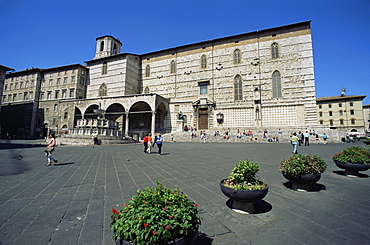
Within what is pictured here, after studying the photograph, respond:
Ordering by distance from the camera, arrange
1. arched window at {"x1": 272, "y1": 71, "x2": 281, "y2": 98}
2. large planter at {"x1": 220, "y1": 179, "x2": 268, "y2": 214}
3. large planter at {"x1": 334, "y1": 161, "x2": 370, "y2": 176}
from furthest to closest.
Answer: arched window at {"x1": 272, "y1": 71, "x2": 281, "y2": 98} → large planter at {"x1": 334, "y1": 161, "x2": 370, "y2": 176} → large planter at {"x1": 220, "y1": 179, "x2": 268, "y2": 214}

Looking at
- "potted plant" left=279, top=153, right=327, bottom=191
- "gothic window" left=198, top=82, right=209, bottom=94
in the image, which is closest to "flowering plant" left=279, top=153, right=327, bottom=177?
"potted plant" left=279, top=153, right=327, bottom=191

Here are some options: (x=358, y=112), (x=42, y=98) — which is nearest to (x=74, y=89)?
(x=42, y=98)

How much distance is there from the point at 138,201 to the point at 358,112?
201 ft

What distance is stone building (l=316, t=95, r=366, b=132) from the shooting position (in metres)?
44.7

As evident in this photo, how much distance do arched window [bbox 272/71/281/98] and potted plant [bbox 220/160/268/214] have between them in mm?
26339

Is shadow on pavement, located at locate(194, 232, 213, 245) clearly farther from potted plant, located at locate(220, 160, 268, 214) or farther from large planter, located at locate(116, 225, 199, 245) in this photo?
potted plant, located at locate(220, 160, 268, 214)

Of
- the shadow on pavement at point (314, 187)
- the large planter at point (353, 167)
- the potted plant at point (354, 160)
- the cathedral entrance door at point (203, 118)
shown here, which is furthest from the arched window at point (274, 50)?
the shadow on pavement at point (314, 187)

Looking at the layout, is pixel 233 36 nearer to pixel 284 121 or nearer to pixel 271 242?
pixel 284 121

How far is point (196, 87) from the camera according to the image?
1208 inches

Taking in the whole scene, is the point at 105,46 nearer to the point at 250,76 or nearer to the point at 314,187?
the point at 250,76

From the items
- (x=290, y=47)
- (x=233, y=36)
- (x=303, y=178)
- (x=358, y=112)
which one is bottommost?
(x=303, y=178)

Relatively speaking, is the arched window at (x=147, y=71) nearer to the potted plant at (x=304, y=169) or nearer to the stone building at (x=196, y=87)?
the stone building at (x=196, y=87)

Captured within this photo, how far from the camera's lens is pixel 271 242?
2.27m

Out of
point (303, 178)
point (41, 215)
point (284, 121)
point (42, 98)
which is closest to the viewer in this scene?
point (41, 215)
